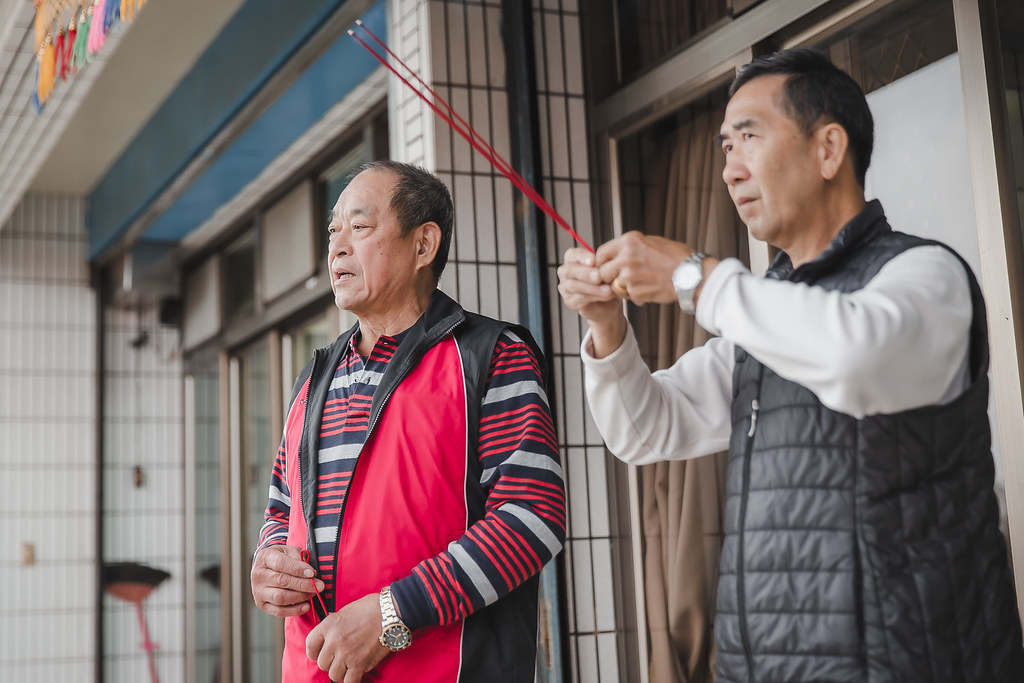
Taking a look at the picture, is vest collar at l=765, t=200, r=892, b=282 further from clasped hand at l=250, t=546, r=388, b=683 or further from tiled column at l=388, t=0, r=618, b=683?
tiled column at l=388, t=0, r=618, b=683

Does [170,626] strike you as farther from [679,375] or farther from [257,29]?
[679,375]

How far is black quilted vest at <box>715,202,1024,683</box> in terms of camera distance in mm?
1094

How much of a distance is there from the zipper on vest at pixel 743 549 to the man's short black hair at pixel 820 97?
1.02 ft

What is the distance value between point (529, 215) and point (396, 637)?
1.53 meters

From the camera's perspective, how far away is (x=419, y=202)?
70.9 inches

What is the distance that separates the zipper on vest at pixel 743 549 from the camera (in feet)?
3.84

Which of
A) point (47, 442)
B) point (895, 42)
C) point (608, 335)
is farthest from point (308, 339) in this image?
point (608, 335)

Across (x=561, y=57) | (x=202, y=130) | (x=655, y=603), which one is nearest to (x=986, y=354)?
(x=655, y=603)

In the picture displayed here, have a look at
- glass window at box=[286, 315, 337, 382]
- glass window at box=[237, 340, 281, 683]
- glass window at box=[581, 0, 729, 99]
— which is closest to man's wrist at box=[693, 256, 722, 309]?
glass window at box=[581, 0, 729, 99]

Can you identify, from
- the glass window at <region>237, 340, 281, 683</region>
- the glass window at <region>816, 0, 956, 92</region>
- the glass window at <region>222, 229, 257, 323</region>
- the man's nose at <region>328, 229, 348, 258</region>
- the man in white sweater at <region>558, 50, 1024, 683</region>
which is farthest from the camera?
the glass window at <region>222, 229, 257, 323</region>

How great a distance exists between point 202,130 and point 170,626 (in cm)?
300

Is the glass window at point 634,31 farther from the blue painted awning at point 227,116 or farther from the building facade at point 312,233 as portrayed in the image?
the blue painted awning at point 227,116

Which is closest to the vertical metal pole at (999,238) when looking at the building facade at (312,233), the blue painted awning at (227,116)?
the building facade at (312,233)

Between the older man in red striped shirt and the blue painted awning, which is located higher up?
the blue painted awning
